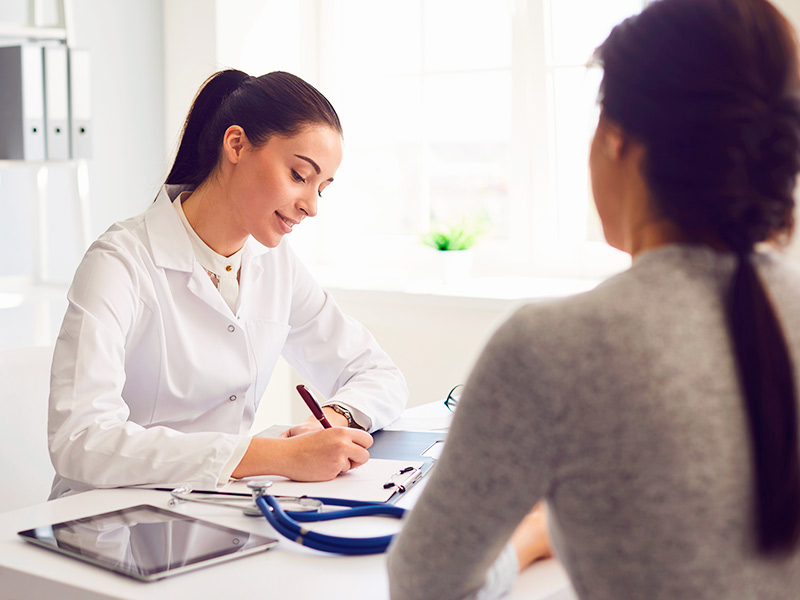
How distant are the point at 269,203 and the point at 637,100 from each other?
1131mm

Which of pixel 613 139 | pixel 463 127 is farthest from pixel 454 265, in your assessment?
pixel 613 139

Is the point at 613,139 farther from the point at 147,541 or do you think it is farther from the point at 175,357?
the point at 175,357

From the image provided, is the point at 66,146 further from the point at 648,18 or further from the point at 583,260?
the point at 648,18

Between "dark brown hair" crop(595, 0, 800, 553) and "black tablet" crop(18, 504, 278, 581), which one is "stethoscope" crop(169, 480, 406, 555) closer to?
"black tablet" crop(18, 504, 278, 581)

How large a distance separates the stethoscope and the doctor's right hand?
73mm

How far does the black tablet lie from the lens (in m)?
0.97

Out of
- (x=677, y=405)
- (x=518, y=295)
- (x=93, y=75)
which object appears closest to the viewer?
(x=677, y=405)

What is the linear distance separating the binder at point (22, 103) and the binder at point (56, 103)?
0.02 metres

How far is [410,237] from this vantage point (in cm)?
329

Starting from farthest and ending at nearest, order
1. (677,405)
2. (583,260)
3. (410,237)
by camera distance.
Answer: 1. (410,237)
2. (583,260)
3. (677,405)

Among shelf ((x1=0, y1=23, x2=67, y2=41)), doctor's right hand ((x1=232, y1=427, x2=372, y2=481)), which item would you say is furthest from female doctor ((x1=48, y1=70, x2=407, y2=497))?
shelf ((x1=0, y1=23, x2=67, y2=41))

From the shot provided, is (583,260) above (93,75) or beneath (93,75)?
beneath

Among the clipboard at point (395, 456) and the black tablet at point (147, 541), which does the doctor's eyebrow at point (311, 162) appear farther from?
the black tablet at point (147, 541)

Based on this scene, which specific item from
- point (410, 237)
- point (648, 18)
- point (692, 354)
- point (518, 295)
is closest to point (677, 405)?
point (692, 354)
